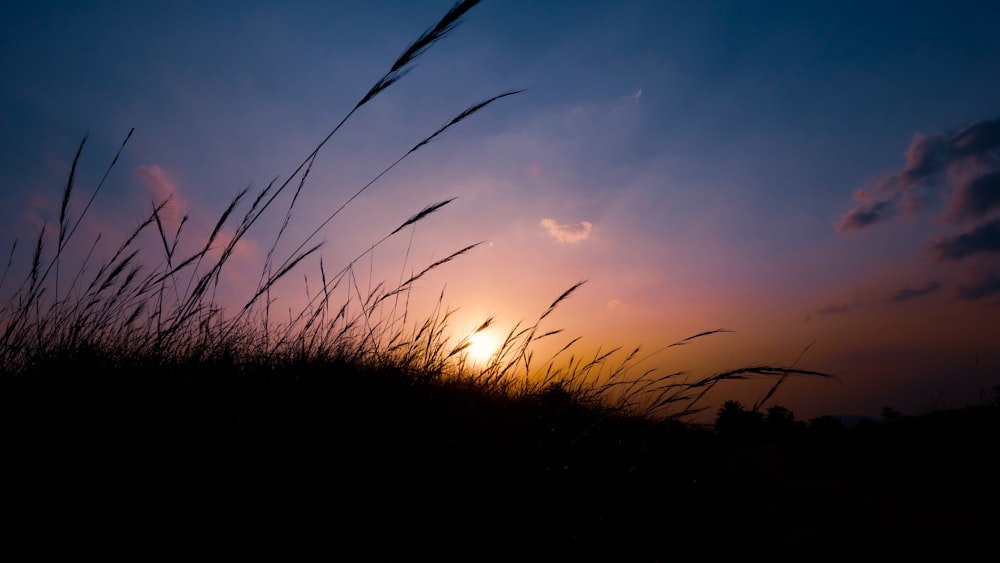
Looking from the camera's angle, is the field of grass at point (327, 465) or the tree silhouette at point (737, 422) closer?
the field of grass at point (327, 465)

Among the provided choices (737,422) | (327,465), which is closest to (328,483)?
(327,465)

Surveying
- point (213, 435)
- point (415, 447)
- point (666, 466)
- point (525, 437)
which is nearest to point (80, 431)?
point (213, 435)

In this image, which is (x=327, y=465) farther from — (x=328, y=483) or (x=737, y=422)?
(x=737, y=422)

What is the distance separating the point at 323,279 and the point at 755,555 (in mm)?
2896

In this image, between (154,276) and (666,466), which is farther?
(666,466)

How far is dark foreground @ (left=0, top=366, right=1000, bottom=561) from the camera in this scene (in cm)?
96

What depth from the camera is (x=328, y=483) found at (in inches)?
45.2

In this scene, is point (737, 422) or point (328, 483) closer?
point (328, 483)

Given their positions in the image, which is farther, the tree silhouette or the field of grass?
the tree silhouette

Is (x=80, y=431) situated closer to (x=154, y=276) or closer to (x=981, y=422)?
(x=154, y=276)

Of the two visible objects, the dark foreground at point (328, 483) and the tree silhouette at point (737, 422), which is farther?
the tree silhouette at point (737, 422)

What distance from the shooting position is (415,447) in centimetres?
142

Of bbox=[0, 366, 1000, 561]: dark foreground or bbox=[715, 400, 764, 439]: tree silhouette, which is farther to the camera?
bbox=[715, 400, 764, 439]: tree silhouette

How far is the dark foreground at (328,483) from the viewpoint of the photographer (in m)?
0.96
